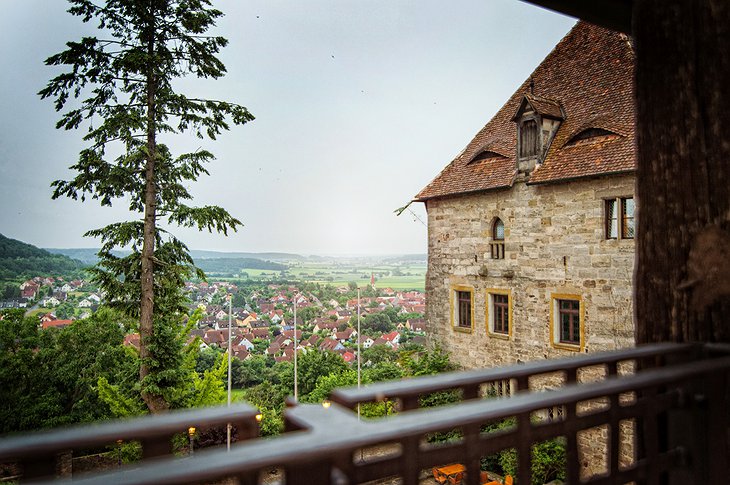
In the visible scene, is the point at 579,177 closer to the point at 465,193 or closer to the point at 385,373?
the point at 465,193

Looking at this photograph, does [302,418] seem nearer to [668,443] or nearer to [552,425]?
[552,425]

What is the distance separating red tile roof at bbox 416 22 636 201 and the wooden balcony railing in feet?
32.1

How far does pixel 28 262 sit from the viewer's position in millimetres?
25250

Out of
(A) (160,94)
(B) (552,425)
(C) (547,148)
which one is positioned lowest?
(B) (552,425)

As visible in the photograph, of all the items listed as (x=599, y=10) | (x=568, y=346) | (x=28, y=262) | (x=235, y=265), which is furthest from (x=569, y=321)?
(x=235, y=265)

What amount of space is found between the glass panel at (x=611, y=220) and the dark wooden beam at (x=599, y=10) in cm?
955

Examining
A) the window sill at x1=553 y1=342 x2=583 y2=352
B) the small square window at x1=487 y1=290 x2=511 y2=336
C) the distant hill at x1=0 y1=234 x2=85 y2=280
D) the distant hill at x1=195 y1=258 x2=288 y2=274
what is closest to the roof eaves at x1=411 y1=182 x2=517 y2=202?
the small square window at x1=487 y1=290 x2=511 y2=336

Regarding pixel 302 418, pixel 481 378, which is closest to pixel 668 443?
pixel 481 378

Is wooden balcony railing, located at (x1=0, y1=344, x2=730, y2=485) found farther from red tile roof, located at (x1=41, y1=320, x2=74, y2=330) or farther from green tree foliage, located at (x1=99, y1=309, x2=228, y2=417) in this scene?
red tile roof, located at (x1=41, y1=320, x2=74, y2=330)

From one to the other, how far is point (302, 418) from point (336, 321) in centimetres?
2975

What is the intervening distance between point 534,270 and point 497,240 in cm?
141

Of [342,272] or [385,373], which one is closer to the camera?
[385,373]

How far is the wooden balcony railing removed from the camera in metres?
0.80

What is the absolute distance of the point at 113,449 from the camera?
36.5 feet
